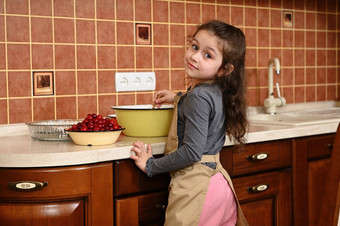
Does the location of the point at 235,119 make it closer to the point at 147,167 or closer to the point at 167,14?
the point at 147,167

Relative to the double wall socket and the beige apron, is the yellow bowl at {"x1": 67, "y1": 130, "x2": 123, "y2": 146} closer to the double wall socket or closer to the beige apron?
the beige apron

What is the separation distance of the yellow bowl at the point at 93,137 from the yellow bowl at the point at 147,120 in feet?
0.54

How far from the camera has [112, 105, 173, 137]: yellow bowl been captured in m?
1.75

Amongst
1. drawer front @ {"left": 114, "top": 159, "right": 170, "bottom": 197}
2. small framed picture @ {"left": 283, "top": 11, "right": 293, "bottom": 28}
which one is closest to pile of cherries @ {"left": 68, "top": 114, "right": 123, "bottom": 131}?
drawer front @ {"left": 114, "top": 159, "right": 170, "bottom": 197}

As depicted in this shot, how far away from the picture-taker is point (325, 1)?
2920 mm

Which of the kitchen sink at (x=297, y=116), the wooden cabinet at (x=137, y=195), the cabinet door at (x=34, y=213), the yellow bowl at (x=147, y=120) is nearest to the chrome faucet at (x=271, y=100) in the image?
the kitchen sink at (x=297, y=116)

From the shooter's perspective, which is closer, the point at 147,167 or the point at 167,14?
the point at 147,167

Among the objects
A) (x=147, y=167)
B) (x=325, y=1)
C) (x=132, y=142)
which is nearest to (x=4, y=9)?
(x=132, y=142)

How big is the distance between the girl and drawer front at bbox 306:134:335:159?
0.57 m

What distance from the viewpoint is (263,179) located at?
6.31ft

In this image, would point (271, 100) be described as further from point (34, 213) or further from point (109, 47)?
point (34, 213)

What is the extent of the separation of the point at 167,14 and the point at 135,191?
1023 millimetres

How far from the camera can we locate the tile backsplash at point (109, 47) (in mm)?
1925

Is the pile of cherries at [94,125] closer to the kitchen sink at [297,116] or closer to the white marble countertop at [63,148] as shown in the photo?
the white marble countertop at [63,148]
